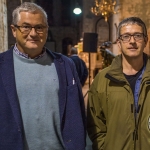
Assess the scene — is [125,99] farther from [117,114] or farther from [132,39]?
[132,39]

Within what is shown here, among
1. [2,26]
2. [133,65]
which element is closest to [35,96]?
[133,65]

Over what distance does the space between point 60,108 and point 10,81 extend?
0.91 feet

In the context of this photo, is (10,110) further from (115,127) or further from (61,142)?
(115,127)

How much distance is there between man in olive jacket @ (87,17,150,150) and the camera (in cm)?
150

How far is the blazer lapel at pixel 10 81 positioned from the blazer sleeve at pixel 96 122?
53 centimetres

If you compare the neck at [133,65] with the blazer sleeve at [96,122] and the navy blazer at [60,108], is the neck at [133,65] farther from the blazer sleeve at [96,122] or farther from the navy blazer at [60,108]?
the navy blazer at [60,108]

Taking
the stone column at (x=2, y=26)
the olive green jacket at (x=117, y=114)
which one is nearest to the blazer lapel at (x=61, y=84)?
the olive green jacket at (x=117, y=114)

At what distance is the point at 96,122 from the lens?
1.65m

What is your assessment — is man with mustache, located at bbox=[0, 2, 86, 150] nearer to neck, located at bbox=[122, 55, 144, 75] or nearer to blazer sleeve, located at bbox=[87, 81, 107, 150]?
blazer sleeve, located at bbox=[87, 81, 107, 150]

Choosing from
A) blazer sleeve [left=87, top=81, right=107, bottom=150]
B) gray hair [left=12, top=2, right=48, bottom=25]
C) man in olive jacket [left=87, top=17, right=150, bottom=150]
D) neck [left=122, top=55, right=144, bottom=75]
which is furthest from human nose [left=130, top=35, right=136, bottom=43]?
gray hair [left=12, top=2, right=48, bottom=25]

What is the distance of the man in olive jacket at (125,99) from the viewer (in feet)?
4.93

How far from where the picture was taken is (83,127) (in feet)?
4.59

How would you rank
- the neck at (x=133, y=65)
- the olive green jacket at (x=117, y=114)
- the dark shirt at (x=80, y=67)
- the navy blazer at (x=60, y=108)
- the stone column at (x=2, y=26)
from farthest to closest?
the dark shirt at (x=80, y=67), the stone column at (x=2, y=26), the neck at (x=133, y=65), the olive green jacket at (x=117, y=114), the navy blazer at (x=60, y=108)

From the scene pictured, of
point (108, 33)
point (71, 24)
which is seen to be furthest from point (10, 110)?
point (71, 24)
